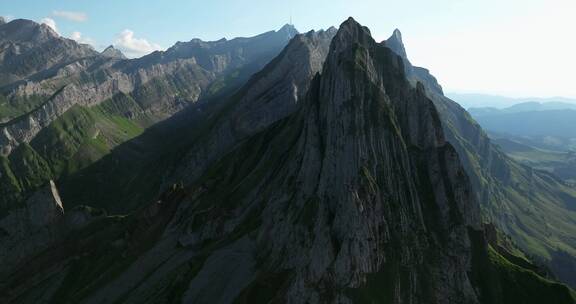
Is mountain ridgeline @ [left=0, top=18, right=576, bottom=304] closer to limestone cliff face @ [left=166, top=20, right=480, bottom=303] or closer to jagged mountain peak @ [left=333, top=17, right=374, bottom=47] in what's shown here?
limestone cliff face @ [left=166, top=20, right=480, bottom=303]

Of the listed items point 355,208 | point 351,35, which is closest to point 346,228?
point 355,208

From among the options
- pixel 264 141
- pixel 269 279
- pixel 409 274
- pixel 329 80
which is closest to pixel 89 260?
pixel 264 141

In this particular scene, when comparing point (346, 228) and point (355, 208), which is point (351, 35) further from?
point (346, 228)

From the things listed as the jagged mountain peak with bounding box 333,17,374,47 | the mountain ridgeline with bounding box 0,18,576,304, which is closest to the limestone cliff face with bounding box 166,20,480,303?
the mountain ridgeline with bounding box 0,18,576,304

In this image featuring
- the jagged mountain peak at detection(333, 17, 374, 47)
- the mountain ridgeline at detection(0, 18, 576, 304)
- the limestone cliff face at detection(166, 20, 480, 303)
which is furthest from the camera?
the jagged mountain peak at detection(333, 17, 374, 47)

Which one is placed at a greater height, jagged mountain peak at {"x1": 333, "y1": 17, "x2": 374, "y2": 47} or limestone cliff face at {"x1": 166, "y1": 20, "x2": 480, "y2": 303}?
jagged mountain peak at {"x1": 333, "y1": 17, "x2": 374, "y2": 47}

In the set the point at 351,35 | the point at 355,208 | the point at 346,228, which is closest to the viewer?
the point at 355,208

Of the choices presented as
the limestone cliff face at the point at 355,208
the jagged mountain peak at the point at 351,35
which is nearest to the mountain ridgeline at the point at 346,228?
the limestone cliff face at the point at 355,208

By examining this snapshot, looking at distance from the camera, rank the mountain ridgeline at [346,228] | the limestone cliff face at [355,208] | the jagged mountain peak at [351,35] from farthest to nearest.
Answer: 1. the jagged mountain peak at [351,35]
2. the mountain ridgeline at [346,228]
3. the limestone cliff face at [355,208]

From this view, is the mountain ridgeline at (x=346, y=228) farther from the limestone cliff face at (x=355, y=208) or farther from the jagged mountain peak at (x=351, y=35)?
the jagged mountain peak at (x=351, y=35)

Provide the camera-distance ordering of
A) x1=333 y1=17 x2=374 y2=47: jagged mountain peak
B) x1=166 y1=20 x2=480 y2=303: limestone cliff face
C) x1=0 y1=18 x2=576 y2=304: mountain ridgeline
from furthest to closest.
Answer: x1=333 y1=17 x2=374 y2=47: jagged mountain peak
x1=0 y1=18 x2=576 y2=304: mountain ridgeline
x1=166 y1=20 x2=480 y2=303: limestone cliff face

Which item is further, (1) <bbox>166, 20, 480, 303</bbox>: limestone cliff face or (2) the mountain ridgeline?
(2) the mountain ridgeline

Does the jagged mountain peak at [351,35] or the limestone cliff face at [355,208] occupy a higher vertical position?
the jagged mountain peak at [351,35]
